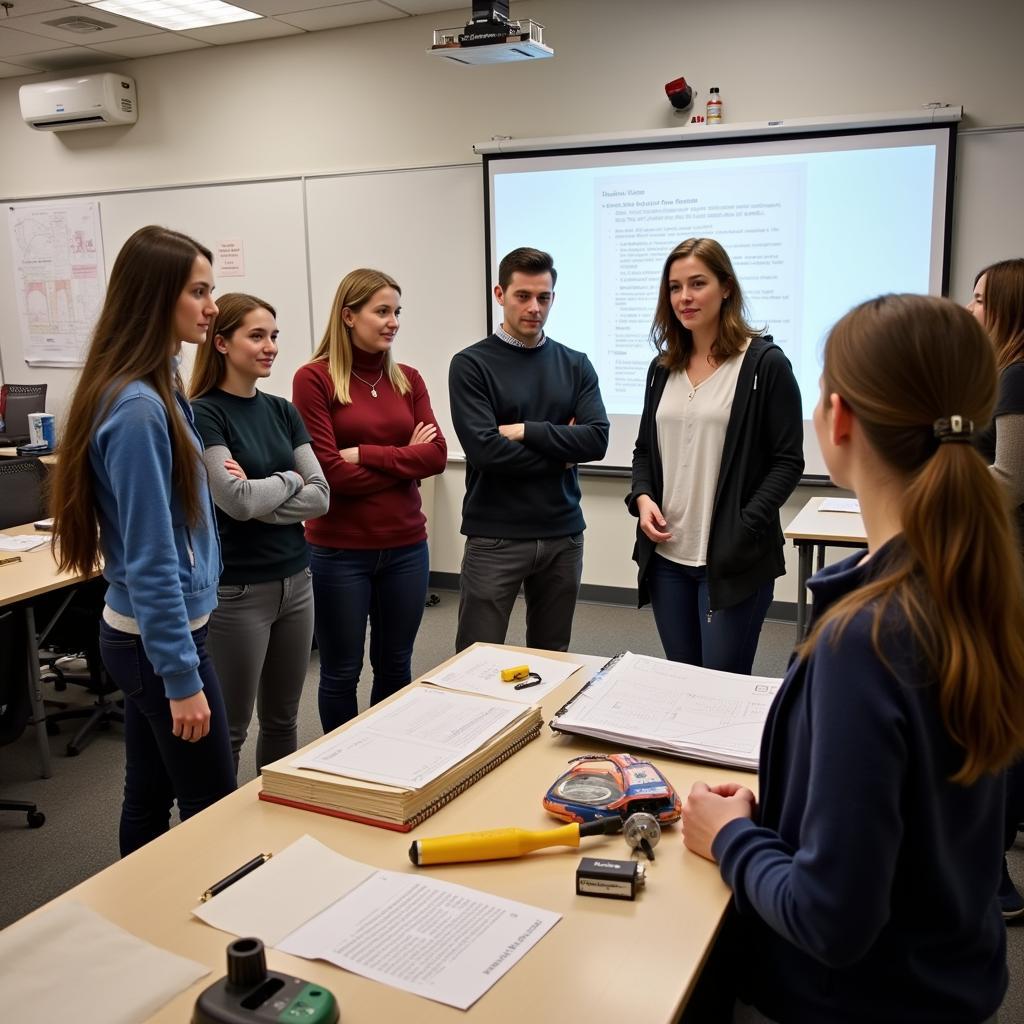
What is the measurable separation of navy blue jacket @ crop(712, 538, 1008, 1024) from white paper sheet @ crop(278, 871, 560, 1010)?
253 millimetres

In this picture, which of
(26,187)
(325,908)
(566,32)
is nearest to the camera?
(325,908)

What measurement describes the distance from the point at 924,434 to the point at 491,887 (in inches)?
27.7

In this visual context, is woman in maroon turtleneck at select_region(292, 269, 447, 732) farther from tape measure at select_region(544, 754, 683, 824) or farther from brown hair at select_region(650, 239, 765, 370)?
tape measure at select_region(544, 754, 683, 824)

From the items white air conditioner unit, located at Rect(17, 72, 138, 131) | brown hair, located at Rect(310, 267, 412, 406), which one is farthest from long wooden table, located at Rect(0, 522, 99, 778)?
white air conditioner unit, located at Rect(17, 72, 138, 131)

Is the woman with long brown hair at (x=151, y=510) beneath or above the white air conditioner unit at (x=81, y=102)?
beneath

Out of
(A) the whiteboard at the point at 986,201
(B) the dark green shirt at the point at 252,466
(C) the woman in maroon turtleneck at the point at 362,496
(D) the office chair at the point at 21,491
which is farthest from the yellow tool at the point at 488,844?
(A) the whiteboard at the point at 986,201

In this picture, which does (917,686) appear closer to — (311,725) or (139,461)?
(139,461)

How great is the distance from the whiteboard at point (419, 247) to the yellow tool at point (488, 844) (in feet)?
12.9

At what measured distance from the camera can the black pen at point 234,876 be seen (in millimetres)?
1108

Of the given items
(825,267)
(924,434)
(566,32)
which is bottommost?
(924,434)

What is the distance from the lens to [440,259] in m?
4.92

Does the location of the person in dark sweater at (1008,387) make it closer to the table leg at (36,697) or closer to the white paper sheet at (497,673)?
the white paper sheet at (497,673)

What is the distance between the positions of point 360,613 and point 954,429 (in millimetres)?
1906

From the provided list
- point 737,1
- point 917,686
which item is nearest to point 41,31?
point 737,1
